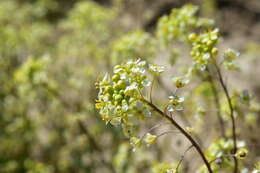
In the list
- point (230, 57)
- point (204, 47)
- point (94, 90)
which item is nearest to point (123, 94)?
point (204, 47)

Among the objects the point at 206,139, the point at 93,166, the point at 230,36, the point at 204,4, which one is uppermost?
the point at 204,4

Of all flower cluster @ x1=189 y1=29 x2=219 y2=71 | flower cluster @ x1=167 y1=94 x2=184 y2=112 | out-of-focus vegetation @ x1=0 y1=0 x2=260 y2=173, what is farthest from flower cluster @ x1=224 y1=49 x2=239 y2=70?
out-of-focus vegetation @ x1=0 y1=0 x2=260 y2=173

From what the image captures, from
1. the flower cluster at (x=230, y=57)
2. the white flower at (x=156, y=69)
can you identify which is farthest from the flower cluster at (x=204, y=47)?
the white flower at (x=156, y=69)

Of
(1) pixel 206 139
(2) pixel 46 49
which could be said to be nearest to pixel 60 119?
(2) pixel 46 49

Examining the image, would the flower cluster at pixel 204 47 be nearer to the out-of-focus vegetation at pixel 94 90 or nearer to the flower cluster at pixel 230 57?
the flower cluster at pixel 230 57

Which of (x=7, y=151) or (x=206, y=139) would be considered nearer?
(x=206, y=139)

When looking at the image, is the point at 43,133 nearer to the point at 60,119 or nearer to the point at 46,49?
the point at 60,119

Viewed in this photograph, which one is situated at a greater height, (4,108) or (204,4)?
(204,4)
